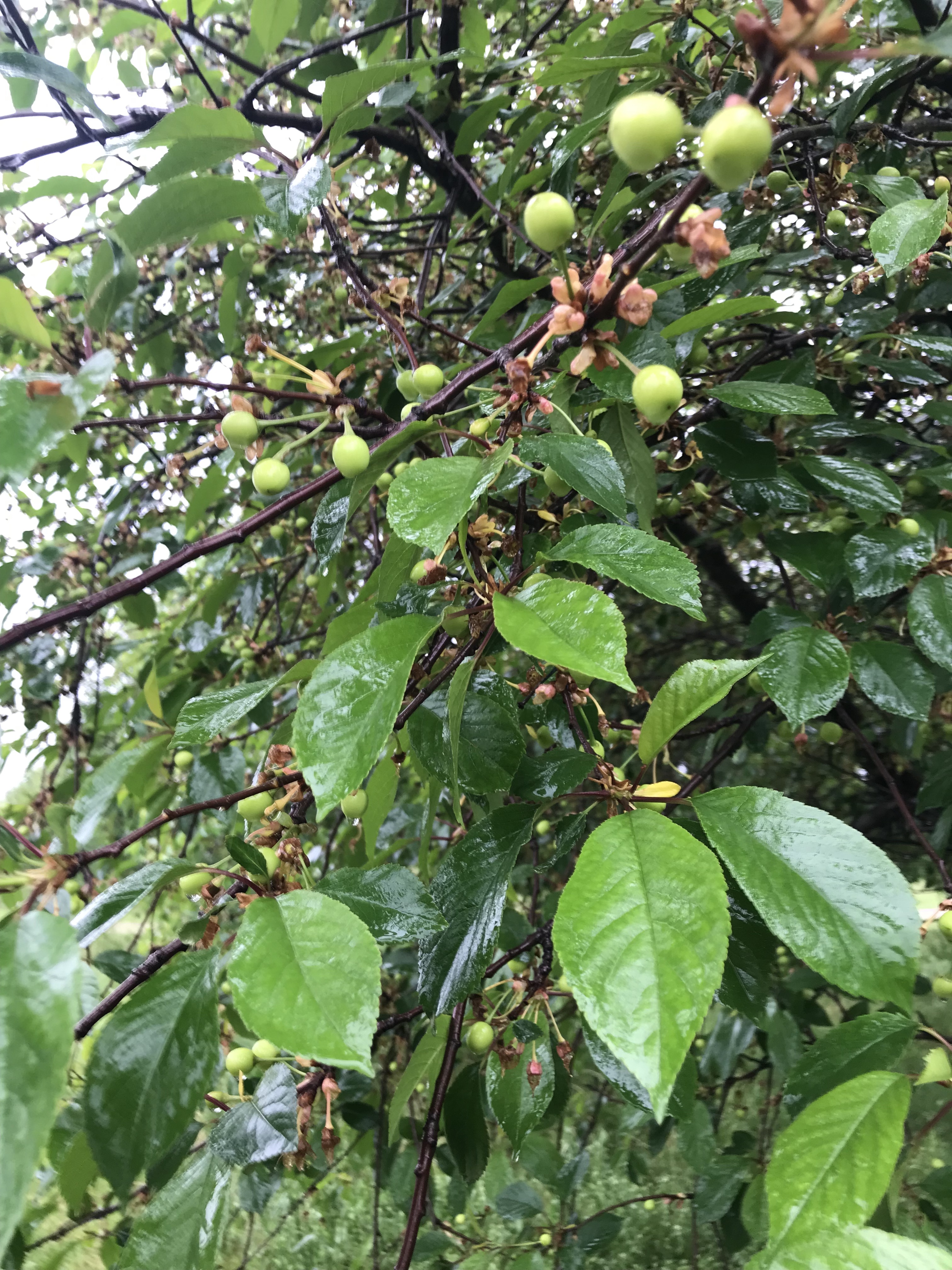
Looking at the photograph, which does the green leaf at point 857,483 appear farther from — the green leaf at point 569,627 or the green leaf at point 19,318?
the green leaf at point 19,318

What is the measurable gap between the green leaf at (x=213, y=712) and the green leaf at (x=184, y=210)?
1.39ft

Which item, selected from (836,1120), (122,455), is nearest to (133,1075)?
(836,1120)

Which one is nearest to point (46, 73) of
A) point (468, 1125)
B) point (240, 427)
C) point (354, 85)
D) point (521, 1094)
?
point (354, 85)

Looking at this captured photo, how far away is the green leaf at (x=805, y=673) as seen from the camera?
87 cm

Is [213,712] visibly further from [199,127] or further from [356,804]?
[199,127]

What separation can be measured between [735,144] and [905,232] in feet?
1.59

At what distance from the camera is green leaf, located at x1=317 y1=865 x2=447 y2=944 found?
23.1 inches

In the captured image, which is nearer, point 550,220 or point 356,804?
point 550,220

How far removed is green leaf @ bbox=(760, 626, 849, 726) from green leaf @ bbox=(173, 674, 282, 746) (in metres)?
0.55

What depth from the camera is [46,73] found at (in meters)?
0.84

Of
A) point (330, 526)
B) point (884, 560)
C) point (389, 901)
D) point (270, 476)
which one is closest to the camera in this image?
point (389, 901)

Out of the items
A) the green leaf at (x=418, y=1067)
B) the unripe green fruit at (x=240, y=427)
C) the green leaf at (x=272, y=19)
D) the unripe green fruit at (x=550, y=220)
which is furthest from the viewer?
the green leaf at (x=272, y=19)

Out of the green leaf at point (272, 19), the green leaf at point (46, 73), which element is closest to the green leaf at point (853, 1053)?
the green leaf at point (46, 73)

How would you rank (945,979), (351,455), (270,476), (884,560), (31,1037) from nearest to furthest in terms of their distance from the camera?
(31,1037), (351,455), (270,476), (884,560), (945,979)
